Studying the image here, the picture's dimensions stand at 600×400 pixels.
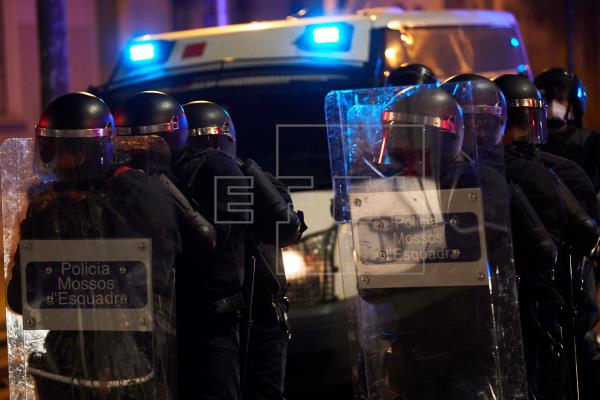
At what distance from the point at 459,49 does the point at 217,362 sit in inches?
160

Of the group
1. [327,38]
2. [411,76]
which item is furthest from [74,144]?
[327,38]

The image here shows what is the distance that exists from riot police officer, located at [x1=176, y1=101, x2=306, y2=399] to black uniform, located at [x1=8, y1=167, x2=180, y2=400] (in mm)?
822

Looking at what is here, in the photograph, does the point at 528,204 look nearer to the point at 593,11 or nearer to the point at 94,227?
the point at 94,227

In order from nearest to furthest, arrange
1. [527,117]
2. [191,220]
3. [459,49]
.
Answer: [191,220]
[527,117]
[459,49]

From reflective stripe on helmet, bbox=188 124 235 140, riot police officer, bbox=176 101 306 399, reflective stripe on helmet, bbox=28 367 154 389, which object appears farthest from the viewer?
reflective stripe on helmet, bbox=188 124 235 140

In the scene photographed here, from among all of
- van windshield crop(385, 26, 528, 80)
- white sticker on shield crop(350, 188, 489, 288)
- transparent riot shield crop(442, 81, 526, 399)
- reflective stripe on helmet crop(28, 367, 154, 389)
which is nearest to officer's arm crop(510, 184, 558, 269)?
transparent riot shield crop(442, 81, 526, 399)

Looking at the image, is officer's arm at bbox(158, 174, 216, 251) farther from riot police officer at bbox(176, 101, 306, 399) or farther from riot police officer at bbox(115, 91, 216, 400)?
riot police officer at bbox(176, 101, 306, 399)

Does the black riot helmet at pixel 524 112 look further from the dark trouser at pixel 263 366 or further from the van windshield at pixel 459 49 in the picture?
the van windshield at pixel 459 49

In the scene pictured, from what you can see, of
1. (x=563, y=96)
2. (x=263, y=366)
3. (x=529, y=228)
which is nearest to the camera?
(x=529, y=228)

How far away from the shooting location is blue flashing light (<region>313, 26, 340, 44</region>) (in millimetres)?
7715

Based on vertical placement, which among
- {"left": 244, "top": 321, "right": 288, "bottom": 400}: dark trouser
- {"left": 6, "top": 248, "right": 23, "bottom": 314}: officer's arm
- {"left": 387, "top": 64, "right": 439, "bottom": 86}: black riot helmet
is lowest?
{"left": 244, "top": 321, "right": 288, "bottom": 400}: dark trouser

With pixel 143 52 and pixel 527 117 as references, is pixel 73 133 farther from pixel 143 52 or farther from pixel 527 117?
pixel 143 52

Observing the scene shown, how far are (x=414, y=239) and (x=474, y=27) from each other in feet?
14.1

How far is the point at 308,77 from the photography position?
7398 millimetres
